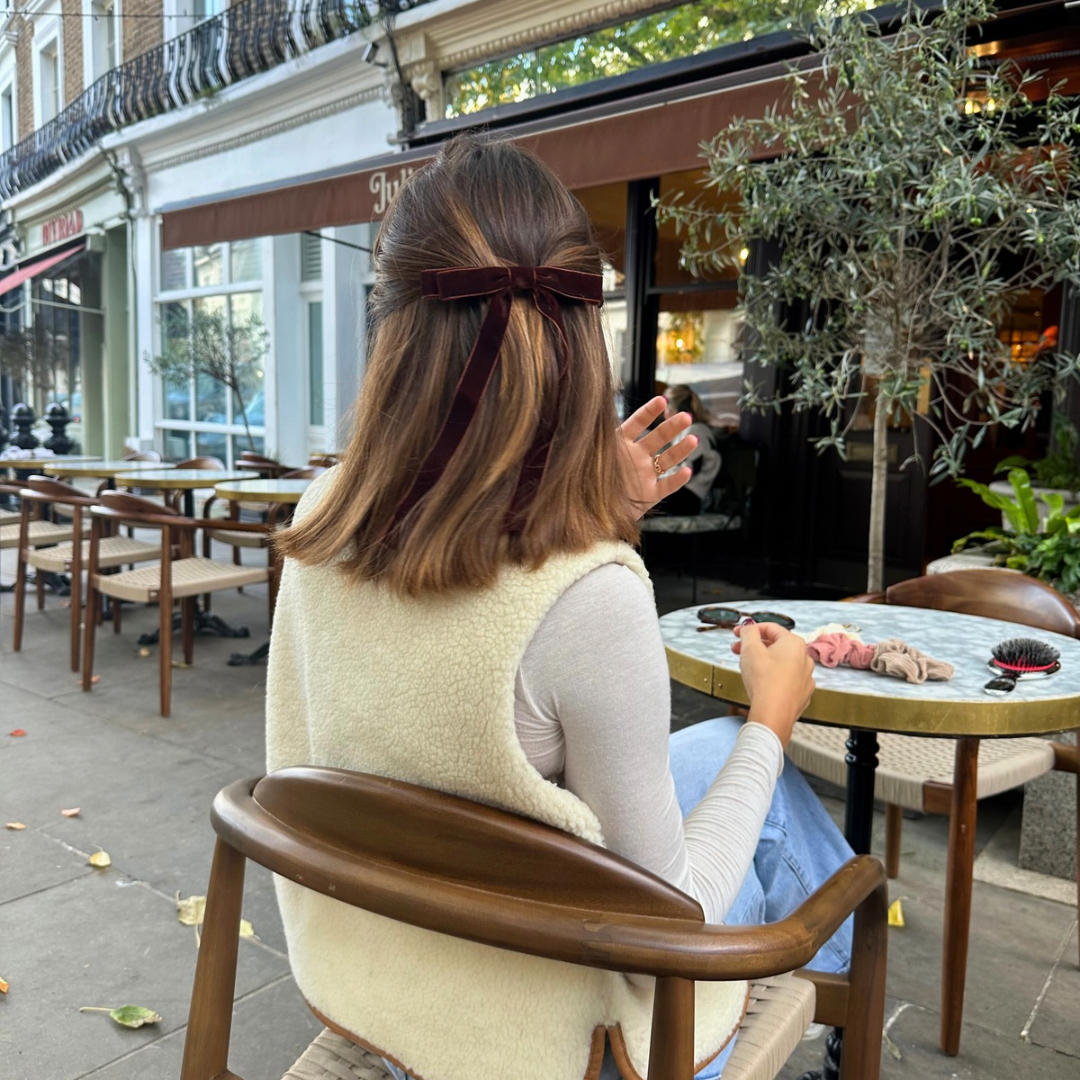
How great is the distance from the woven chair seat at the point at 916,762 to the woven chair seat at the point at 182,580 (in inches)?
124

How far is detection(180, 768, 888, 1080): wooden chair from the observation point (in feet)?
2.86

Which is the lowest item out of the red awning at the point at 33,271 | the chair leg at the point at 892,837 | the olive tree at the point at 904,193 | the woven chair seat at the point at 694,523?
the chair leg at the point at 892,837

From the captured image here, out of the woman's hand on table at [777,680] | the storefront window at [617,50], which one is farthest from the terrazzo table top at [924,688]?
the storefront window at [617,50]

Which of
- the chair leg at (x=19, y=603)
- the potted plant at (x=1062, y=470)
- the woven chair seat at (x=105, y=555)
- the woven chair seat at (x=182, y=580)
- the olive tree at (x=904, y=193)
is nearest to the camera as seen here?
the olive tree at (x=904, y=193)

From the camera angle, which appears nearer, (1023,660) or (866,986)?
(866,986)

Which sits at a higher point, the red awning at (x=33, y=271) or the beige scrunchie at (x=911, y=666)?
the red awning at (x=33, y=271)

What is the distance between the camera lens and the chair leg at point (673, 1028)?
879mm

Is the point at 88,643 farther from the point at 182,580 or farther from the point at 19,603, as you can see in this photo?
the point at 19,603

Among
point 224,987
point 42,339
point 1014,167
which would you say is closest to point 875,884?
point 224,987

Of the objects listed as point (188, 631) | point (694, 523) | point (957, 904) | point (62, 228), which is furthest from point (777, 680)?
point (62, 228)

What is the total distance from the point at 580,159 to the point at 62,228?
15250 millimetres

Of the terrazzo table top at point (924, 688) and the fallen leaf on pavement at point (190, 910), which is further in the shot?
the fallen leaf on pavement at point (190, 910)

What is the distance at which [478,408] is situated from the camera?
104 centimetres

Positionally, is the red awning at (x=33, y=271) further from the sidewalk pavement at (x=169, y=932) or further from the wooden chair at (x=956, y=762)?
the wooden chair at (x=956, y=762)
